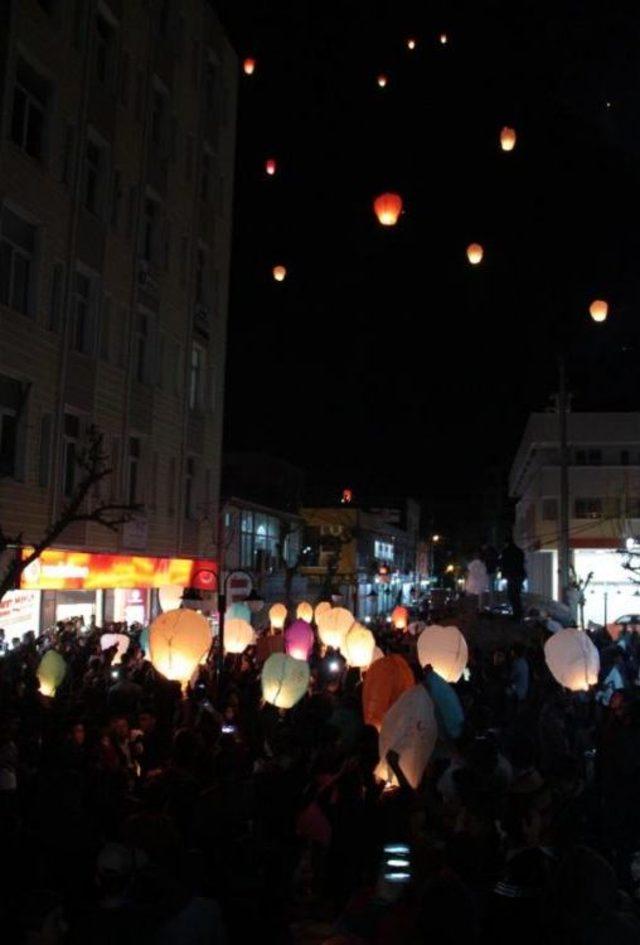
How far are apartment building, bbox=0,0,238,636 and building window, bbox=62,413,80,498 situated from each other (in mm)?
40

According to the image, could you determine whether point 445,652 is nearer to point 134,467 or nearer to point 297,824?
point 297,824

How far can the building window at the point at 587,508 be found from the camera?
157 ft

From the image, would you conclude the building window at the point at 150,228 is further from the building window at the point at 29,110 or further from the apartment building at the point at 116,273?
the building window at the point at 29,110

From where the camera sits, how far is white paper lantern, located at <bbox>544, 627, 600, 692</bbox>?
523 inches

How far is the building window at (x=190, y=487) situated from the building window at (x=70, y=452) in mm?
6806

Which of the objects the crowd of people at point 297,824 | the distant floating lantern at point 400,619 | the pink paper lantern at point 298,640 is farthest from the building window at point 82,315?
the distant floating lantern at point 400,619

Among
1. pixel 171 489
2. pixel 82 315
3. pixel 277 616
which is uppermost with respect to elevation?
pixel 82 315

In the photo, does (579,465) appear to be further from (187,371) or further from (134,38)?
(134,38)

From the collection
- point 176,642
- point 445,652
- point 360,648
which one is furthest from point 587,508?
point 176,642

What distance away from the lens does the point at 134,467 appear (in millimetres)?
23406

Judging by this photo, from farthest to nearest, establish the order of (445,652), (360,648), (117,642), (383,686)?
1. (117,642)
2. (360,648)
3. (445,652)
4. (383,686)

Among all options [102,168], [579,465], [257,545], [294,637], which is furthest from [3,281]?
[579,465]

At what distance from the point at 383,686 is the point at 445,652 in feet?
9.31

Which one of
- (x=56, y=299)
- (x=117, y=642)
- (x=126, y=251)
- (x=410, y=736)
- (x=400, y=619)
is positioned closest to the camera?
(x=410, y=736)
